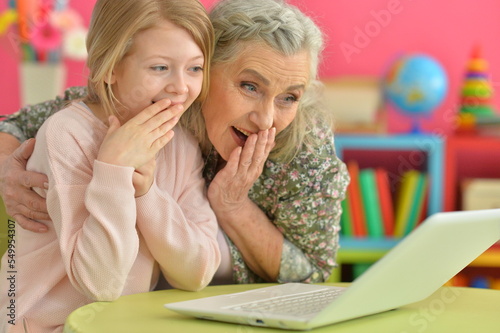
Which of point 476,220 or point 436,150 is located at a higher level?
point 436,150

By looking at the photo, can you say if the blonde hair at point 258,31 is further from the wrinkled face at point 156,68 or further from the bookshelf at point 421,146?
the bookshelf at point 421,146

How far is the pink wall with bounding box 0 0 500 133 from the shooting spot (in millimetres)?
3488

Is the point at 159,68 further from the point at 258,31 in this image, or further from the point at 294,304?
the point at 294,304

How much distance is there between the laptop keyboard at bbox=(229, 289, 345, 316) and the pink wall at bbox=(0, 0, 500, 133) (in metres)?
2.45

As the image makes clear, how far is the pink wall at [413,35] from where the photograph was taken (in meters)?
3.49

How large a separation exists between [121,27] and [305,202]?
575 mm

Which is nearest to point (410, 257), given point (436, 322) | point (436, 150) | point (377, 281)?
point (377, 281)

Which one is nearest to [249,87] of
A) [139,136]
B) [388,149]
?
[139,136]

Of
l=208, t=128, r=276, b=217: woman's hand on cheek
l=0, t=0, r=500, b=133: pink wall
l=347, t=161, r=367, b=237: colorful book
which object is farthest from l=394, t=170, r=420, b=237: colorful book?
l=208, t=128, r=276, b=217: woman's hand on cheek

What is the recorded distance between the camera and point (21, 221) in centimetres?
127

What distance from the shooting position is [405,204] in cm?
313

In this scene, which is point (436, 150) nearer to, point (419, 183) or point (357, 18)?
point (419, 183)

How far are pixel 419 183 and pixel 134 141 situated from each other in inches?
86.9

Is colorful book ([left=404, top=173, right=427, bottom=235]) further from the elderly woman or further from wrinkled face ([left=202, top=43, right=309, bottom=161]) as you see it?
wrinkled face ([left=202, top=43, right=309, bottom=161])
